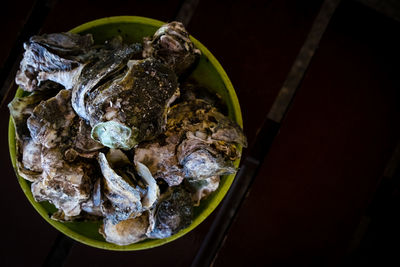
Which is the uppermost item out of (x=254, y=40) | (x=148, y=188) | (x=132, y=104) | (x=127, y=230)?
(x=254, y=40)

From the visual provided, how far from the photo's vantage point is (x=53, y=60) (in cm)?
54

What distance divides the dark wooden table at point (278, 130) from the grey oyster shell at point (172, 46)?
0.25 m

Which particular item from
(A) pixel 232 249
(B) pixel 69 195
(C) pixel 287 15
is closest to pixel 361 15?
(C) pixel 287 15

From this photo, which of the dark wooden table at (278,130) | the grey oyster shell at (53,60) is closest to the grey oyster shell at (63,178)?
the grey oyster shell at (53,60)

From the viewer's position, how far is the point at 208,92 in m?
0.62

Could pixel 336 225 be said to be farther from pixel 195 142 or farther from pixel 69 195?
pixel 69 195

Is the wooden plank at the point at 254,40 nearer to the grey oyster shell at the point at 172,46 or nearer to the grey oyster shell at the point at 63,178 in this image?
the grey oyster shell at the point at 172,46

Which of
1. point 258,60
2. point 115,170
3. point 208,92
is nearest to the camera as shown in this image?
point 115,170

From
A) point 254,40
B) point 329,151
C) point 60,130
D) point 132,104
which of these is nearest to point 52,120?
point 60,130

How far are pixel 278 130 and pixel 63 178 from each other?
0.52 m

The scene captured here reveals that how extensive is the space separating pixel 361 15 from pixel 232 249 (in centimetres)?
69

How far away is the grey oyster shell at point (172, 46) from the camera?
1.73 ft

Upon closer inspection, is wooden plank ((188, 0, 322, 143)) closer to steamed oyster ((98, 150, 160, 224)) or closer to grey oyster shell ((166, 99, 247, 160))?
grey oyster shell ((166, 99, 247, 160))

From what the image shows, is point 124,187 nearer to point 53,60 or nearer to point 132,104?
point 132,104
